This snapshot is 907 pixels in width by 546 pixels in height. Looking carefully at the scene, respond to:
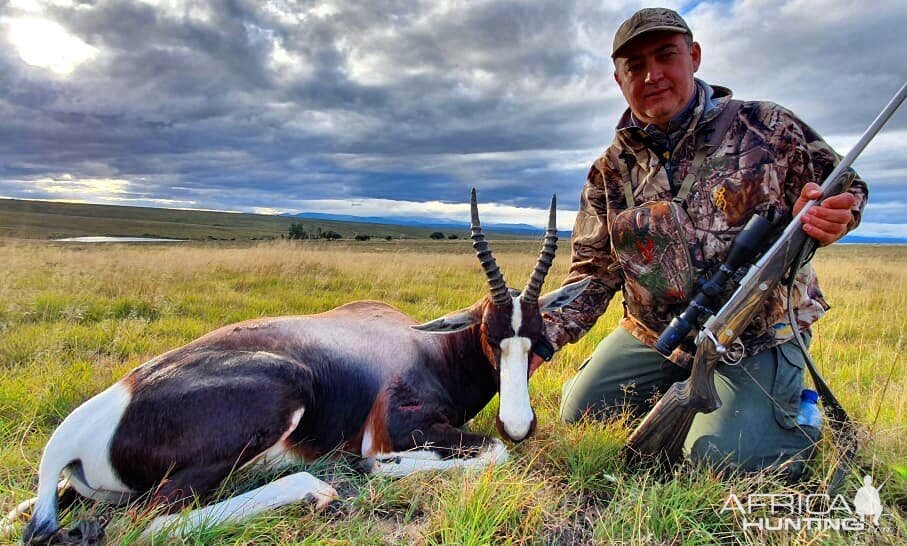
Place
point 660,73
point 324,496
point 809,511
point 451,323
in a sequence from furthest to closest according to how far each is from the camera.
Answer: point 451,323 → point 660,73 → point 324,496 → point 809,511

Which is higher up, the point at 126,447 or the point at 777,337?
the point at 777,337

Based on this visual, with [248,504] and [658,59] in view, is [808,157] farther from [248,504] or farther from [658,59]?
[248,504]

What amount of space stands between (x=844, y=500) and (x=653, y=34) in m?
3.47

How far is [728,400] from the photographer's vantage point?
4.39 metres

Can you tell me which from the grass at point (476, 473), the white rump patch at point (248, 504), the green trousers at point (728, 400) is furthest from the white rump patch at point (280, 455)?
the green trousers at point (728, 400)

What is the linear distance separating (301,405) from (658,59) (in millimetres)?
3753

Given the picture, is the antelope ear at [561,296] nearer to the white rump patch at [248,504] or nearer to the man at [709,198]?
the man at [709,198]

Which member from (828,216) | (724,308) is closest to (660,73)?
(828,216)

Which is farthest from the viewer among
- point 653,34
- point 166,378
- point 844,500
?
point 653,34

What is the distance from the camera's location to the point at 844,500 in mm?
3434

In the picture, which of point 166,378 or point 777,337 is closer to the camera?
point 166,378

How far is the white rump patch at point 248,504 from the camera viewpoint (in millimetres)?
3100

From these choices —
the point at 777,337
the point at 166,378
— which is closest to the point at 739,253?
the point at 777,337

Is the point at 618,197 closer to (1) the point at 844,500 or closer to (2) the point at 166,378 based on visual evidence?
(1) the point at 844,500
